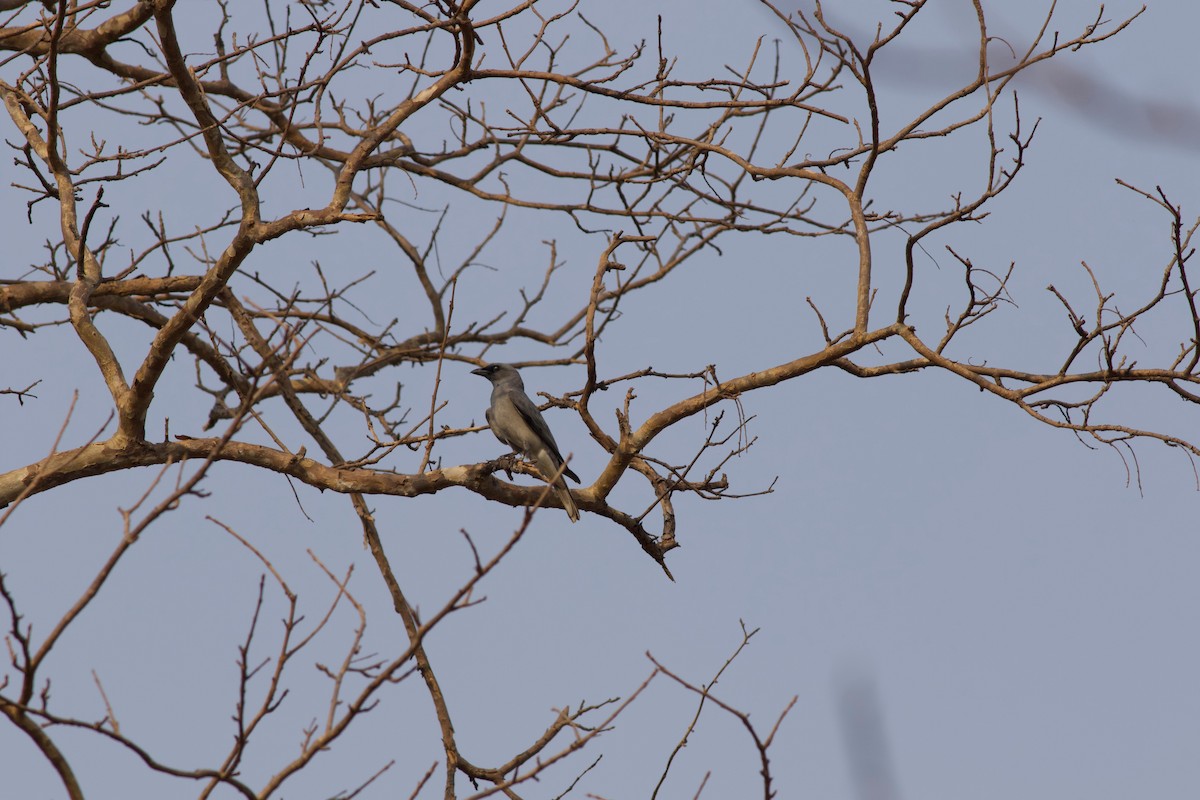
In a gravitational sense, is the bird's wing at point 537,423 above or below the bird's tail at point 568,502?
above

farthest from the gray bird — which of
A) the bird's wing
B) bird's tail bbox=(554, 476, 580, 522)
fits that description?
bird's tail bbox=(554, 476, 580, 522)

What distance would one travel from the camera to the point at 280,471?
6.25 metres

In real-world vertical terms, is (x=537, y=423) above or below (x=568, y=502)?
above

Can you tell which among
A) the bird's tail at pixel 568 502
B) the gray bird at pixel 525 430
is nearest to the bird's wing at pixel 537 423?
the gray bird at pixel 525 430

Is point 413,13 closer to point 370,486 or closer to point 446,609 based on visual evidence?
point 370,486

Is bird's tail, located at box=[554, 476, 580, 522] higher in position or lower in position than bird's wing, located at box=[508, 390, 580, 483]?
lower

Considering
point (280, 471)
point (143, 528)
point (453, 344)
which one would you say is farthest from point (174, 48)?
point (453, 344)

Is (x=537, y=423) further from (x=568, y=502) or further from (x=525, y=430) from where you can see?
(x=568, y=502)

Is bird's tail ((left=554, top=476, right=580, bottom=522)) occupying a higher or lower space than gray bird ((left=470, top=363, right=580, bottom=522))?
lower

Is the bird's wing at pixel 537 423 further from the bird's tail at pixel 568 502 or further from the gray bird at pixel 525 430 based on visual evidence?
the bird's tail at pixel 568 502

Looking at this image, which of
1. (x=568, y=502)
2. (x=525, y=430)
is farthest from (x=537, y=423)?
(x=568, y=502)

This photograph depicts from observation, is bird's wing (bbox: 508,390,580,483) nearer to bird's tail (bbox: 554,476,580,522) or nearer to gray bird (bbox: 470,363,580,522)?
gray bird (bbox: 470,363,580,522)

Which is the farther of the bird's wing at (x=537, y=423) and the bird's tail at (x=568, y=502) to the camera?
the bird's wing at (x=537, y=423)

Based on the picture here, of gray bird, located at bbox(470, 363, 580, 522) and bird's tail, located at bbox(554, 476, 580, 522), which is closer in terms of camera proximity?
bird's tail, located at bbox(554, 476, 580, 522)
